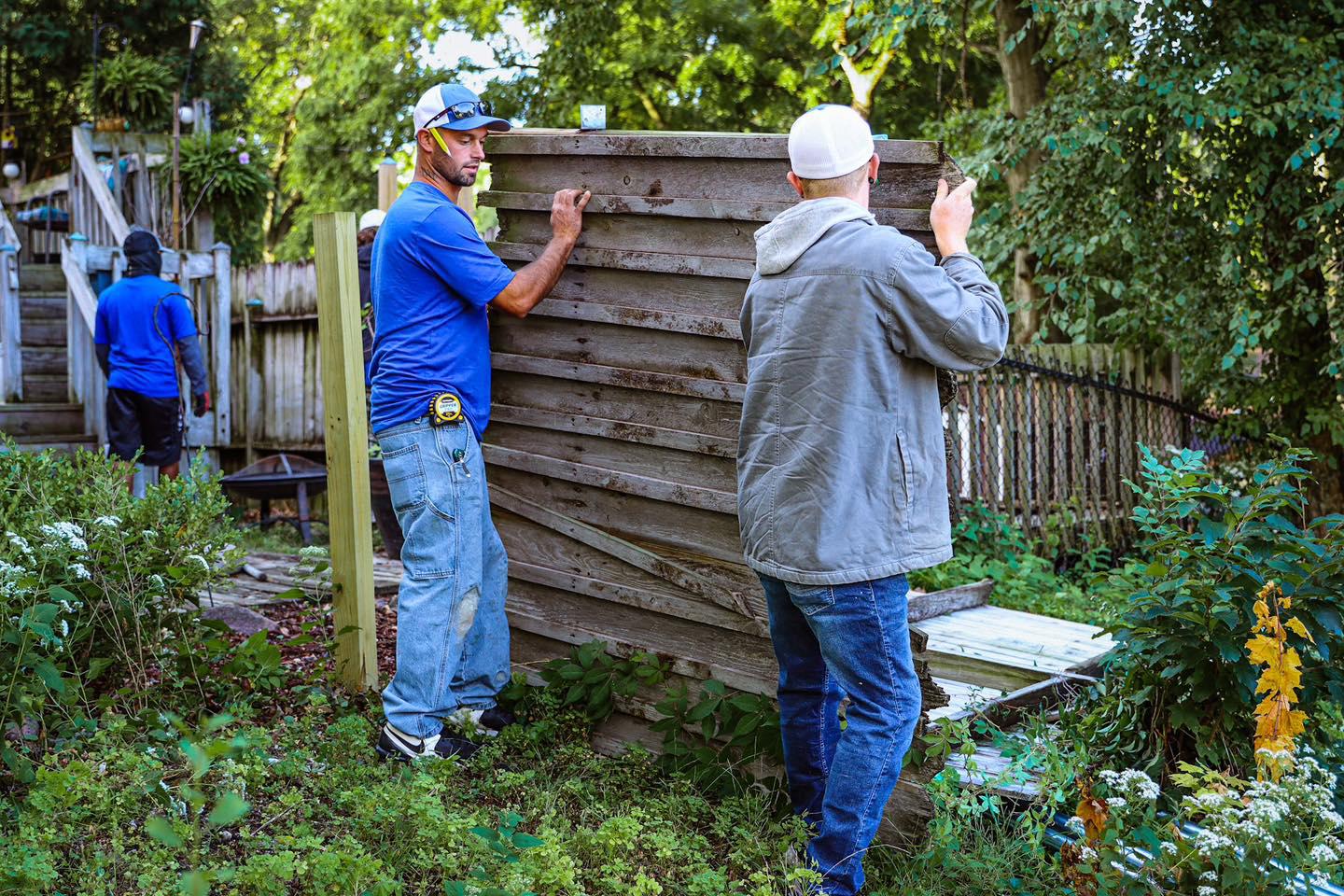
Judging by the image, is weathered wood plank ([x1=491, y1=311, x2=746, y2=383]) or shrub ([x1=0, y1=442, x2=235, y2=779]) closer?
shrub ([x1=0, y1=442, x2=235, y2=779])

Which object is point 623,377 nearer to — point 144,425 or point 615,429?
point 615,429

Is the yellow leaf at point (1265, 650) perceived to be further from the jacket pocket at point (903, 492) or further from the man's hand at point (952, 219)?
the man's hand at point (952, 219)

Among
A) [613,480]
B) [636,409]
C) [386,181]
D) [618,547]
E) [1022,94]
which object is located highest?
[1022,94]

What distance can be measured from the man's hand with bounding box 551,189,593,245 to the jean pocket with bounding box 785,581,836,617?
1.76m

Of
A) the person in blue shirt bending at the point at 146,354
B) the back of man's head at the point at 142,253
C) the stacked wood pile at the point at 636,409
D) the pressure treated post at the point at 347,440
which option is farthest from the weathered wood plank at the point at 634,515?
the back of man's head at the point at 142,253

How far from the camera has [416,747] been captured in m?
4.10

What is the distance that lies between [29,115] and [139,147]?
7.53 metres

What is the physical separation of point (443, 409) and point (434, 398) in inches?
2.1

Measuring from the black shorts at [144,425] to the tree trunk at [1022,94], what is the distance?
7.17m

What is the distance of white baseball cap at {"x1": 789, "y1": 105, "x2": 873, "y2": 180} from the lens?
10.3 ft

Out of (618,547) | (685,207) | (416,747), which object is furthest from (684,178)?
(416,747)

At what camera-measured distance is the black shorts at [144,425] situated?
27.6 feet

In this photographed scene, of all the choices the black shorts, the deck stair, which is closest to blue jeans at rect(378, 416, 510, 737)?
the black shorts

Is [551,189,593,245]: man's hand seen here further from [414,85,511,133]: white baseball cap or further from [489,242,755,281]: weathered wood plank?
[414,85,511,133]: white baseball cap
